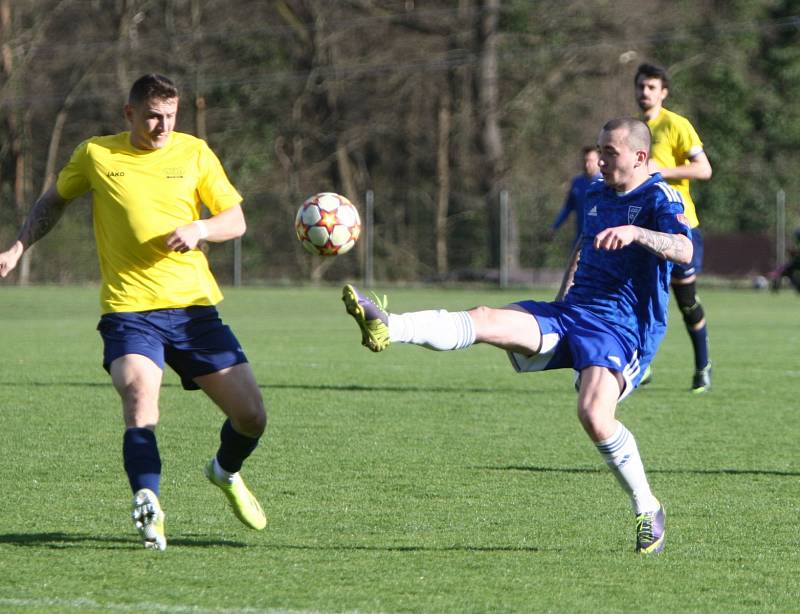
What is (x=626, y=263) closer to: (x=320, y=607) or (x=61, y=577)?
(x=320, y=607)

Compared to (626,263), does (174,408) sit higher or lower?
lower

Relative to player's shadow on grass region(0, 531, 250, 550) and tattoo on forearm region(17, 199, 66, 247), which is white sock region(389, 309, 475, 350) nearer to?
player's shadow on grass region(0, 531, 250, 550)

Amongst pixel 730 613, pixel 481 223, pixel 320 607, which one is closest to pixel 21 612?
pixel 320 607

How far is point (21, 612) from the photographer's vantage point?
4.54m

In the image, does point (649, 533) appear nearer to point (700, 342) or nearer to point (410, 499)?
point (410, 499)

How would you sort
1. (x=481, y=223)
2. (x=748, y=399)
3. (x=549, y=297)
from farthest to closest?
1. (x=481, y=223)
2. (x=549, y=297)
3. (x=748, y=399)

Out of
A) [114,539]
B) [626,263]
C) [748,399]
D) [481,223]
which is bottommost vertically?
[481,223]

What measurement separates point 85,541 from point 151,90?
1784 mm

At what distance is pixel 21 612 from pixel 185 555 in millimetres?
999

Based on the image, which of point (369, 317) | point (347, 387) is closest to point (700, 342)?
point (347, 387)

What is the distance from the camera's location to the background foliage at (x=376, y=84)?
133 ft

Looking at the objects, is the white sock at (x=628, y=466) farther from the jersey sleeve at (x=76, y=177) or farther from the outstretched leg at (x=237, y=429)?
the jersey sleeve at (x=76, y=177)

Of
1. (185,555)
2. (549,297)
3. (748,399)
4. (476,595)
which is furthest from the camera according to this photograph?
(549,297)

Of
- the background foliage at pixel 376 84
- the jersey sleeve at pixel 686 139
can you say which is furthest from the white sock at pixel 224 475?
the background foliage at pixel 376 84
